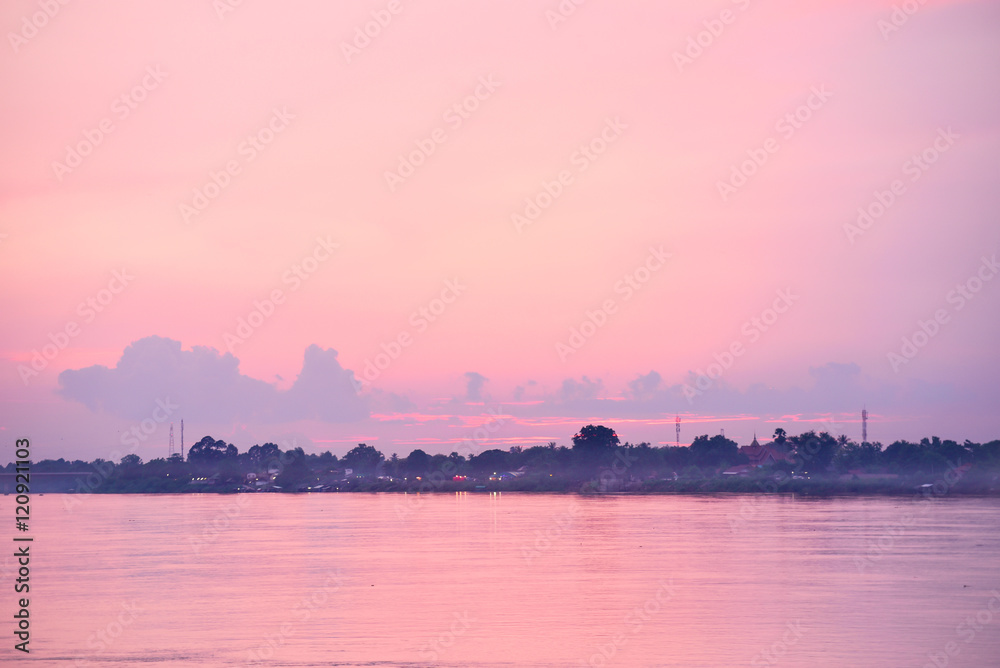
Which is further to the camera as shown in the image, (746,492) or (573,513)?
(746,492)

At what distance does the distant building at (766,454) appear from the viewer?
162 meters

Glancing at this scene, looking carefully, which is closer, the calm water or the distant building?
the calm water

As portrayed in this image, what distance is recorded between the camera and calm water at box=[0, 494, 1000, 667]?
28203 mm

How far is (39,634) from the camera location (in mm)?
31578

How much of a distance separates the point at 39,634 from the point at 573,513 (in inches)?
2603

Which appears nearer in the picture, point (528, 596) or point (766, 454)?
point (528, 596)

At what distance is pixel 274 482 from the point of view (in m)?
194

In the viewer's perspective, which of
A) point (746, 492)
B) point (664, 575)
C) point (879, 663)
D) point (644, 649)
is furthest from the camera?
point (746, 492)

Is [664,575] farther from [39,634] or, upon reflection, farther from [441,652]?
[39,634]

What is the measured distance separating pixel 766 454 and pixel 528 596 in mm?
136090

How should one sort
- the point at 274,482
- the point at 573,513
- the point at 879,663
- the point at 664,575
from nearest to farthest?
the point at 879,663 → the point at 664,575 → the point at 573,513 → the point at 274,482

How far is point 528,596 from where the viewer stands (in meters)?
37.7

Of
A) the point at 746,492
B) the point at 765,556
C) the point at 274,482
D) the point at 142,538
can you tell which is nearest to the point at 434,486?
the point at 274,482

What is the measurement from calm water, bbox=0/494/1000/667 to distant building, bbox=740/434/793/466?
89465mm
